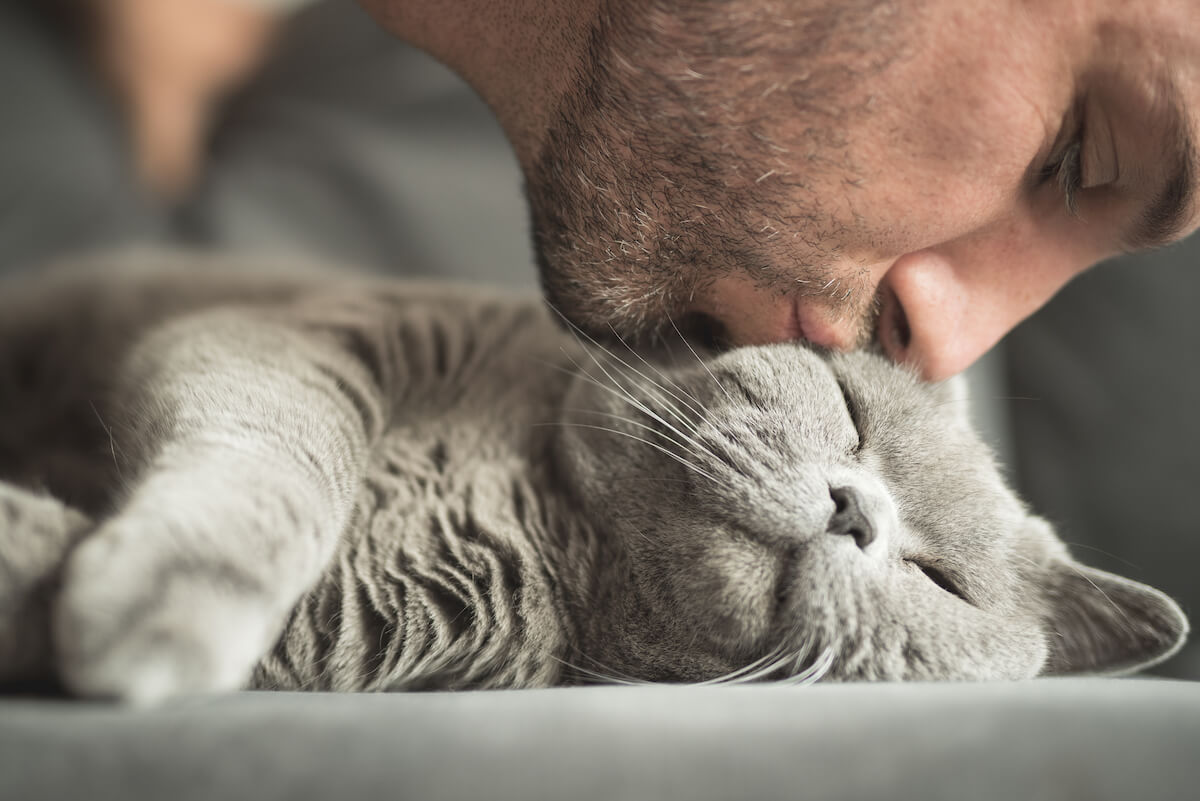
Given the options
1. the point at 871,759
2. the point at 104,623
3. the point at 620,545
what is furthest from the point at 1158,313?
the point at 104,623

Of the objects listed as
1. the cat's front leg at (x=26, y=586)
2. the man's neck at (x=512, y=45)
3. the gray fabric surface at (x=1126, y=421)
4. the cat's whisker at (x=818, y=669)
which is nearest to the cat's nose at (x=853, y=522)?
the cat's whisker at (x=818, y=669)

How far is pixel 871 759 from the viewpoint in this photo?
22.3 inches

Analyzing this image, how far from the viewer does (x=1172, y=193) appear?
2.97ft

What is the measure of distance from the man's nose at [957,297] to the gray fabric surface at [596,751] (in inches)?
19.2

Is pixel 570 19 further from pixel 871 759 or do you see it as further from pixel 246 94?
pixel 246 94

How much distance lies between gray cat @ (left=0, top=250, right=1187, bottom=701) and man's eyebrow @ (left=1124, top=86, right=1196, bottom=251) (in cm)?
28

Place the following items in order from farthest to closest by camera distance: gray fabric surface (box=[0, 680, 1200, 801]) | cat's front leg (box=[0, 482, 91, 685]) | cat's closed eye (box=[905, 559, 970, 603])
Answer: cat's closed eye (box=[905, 559, 970, 603])
cat's front leg (box=[0, 482, 91, 685])
gray fabric surface (box=[0, 680, 1200, 801])

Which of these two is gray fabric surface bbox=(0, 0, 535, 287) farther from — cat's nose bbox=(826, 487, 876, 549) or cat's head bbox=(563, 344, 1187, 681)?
cat's nose bbox=(826, 487, 876, 549)

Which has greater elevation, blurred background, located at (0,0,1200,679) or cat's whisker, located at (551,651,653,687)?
blurred background, located at (0,0,1200,679)

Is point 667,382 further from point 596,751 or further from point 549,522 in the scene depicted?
point 596,751

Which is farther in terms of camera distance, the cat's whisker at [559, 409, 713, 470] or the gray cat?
the cat's whisker at [559, 409, 713, 470]

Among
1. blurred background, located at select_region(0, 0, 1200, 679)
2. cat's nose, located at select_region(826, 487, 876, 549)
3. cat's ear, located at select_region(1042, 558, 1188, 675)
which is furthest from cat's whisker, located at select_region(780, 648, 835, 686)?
blurred background, located at select_region(0, 0, 1200, 679)

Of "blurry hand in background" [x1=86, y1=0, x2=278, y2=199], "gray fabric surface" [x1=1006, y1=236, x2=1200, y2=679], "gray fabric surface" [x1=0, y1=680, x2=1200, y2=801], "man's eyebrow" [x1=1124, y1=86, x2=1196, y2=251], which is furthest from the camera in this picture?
"blurry hand in background" [x1=86, y1=0, x2=278, y2=199]

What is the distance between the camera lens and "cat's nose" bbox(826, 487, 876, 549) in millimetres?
867
